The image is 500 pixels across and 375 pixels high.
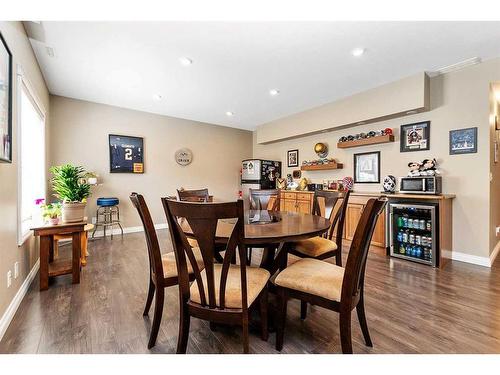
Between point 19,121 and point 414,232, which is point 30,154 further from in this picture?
point 414,232

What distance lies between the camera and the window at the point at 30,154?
274cm

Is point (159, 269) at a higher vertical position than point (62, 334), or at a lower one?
higher

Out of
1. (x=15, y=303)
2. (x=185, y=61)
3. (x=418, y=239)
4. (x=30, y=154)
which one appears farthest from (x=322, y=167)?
(x=30, y=154)

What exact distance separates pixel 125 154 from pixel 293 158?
3.72 meters

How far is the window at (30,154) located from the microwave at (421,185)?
4679mm

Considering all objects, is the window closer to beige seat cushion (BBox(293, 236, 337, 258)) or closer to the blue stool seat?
the blue stool seat

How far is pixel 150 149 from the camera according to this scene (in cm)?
531

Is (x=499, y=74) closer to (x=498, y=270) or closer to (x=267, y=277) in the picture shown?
(x=498, y=270)

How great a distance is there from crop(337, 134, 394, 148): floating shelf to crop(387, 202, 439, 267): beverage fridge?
44.1 inches

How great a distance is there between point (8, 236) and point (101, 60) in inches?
88.7

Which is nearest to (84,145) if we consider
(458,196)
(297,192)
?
(297,192)

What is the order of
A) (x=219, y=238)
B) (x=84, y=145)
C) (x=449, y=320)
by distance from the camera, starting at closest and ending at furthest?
1. (x=219, y=238)
2. (x=449, y=320)
3. (x=84, y=145)

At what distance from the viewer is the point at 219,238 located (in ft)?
4.83

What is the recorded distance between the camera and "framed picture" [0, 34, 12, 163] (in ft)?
5.67
